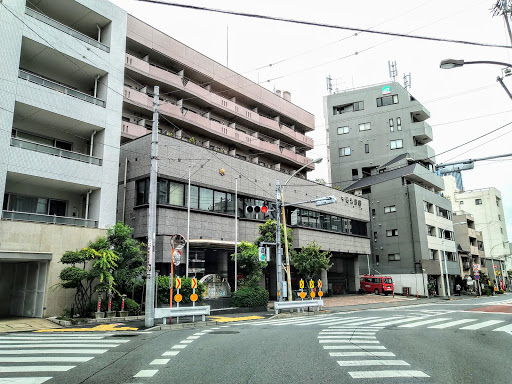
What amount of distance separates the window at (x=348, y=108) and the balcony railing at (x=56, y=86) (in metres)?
45.6

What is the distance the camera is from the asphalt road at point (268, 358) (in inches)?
283

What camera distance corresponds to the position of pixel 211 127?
120 ft

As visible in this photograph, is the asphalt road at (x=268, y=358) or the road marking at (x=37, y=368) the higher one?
the road marking at (x=37, y=368)

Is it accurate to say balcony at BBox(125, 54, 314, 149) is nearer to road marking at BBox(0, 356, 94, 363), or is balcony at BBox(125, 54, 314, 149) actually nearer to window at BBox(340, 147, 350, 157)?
window at BBox(340, 147, 350, 157)

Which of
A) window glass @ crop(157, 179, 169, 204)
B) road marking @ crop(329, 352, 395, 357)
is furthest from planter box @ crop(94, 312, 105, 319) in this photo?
road marking @ crop(329, 352, 395, 357)

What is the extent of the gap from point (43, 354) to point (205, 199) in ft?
61.0

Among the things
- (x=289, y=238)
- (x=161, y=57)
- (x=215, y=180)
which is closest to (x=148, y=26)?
(x=161, y=57)

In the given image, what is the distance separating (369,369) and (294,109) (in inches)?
1680

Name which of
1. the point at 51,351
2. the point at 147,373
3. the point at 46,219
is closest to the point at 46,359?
the point at 51,351

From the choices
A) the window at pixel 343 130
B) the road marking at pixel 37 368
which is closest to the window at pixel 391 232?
the window at pixel 343 130

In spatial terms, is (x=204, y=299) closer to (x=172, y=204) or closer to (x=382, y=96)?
(x=172, y=204)

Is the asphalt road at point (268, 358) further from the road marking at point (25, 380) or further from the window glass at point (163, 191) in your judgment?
the window glass at point (163, 191)

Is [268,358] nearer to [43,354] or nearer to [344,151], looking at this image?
[43,354]

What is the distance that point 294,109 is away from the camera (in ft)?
158
